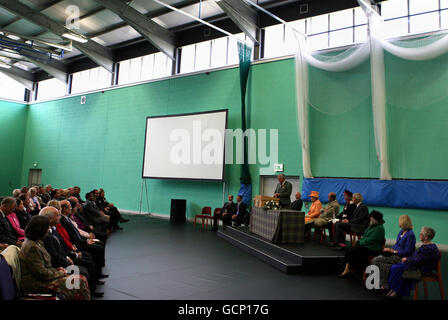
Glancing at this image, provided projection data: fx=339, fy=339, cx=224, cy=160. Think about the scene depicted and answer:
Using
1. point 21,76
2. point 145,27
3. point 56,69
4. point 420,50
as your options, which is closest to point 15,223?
point 420,50

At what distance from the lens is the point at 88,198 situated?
7289 mm

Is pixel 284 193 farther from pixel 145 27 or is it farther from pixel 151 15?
pixel 151 15

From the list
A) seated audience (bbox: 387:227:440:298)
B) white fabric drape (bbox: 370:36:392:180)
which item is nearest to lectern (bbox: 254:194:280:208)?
white fabric drape (bbox: 370:36:392:180)

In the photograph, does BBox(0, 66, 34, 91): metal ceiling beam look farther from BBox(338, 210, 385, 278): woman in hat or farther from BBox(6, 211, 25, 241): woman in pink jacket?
BBox(338, 210, 385, 278): woman in hat

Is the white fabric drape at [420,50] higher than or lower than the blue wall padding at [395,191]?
higher

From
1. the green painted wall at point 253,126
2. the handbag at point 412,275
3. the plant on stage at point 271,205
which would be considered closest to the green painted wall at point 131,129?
the green painted wall at point 253,126

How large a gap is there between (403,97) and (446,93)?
825mm

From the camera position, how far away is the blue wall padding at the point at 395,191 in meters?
7.33

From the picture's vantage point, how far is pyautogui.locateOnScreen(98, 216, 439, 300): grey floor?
12.0 feet

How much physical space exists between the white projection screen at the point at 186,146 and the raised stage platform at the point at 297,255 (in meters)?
4.41

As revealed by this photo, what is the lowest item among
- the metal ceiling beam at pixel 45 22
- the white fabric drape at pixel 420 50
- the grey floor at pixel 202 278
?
the grey floor at pixel 202 278

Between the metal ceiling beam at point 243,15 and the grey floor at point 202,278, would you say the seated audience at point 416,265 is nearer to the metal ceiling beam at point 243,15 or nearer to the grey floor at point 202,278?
the grey floor at point 202,278

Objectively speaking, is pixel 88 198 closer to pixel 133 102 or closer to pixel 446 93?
pixel 133 102

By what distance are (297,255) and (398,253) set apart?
4.41 ft
